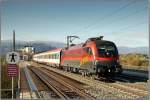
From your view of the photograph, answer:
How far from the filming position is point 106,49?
974 inches

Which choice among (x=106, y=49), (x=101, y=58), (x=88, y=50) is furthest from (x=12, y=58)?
(x=88, y=50)

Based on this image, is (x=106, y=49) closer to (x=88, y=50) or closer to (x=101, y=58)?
(x=101, y=58)

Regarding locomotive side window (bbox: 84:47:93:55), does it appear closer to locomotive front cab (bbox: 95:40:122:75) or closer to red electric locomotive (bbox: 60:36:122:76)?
red electric locomotive (bbox: 60:36:122:76)

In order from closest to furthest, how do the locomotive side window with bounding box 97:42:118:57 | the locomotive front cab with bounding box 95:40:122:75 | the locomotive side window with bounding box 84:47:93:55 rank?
1. the locomotive front cab with bounding box 95:40:122:75
2. the locomotive side window with bounding box 97:42:118:57
3. the locomotive side window with bounding box 84:47:93:55

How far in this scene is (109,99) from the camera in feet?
55.1

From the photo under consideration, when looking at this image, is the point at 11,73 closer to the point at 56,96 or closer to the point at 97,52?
the point at 56,96

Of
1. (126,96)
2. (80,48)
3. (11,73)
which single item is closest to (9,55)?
(11,73)

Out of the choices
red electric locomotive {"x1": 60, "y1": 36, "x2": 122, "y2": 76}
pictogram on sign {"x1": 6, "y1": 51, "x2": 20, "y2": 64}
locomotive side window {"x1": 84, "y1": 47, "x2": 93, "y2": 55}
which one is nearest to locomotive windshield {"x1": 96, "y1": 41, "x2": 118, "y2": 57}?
red electric locomotive {"x1": 60, "y1": 36, "x2": 122, "y2": 76}

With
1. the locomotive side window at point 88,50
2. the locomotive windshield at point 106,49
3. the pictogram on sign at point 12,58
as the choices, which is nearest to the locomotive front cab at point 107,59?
the locomotive windshield at point 106,49

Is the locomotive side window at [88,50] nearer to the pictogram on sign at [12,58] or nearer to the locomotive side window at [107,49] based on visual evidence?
the locomotive side window at [107,49]

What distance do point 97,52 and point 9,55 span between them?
10757 mm

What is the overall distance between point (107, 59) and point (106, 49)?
822mm

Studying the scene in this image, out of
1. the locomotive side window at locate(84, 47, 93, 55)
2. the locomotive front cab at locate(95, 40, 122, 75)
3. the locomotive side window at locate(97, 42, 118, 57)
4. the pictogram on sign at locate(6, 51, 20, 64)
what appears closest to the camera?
the pictogram on sign at locate(6, 51, 20, 64)

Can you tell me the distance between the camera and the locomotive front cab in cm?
2402
